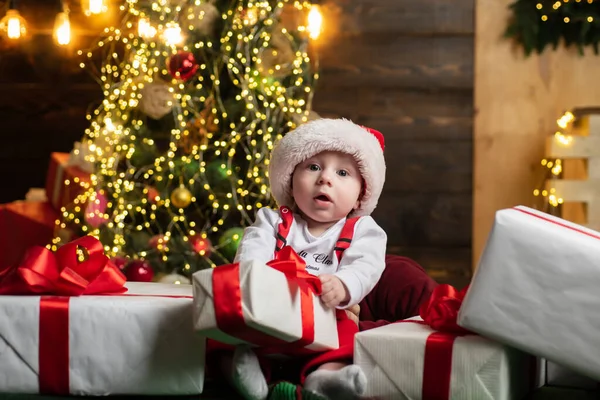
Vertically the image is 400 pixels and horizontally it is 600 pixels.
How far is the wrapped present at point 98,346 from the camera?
145 centimetres

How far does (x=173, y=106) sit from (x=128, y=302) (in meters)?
1.69

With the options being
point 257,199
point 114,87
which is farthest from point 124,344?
point 114,87

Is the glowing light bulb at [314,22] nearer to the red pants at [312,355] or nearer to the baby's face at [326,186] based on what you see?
the baby's face at [326,186]

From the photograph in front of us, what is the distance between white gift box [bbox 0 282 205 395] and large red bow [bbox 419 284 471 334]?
39 cm

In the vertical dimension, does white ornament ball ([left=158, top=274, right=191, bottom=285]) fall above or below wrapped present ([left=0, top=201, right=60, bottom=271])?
below

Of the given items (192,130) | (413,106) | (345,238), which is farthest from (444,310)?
(413,106)

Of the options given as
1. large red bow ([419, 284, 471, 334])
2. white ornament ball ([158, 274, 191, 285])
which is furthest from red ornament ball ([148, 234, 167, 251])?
large red bow ([419, 284, 471, 334])

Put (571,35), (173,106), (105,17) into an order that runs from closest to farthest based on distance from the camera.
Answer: (173,106)
(571,35)
(105,17)

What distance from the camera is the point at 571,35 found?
12.1 ft

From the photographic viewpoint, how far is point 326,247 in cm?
173

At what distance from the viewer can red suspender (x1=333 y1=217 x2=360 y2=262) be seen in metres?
1.70

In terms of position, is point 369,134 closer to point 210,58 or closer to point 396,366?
point 396,366

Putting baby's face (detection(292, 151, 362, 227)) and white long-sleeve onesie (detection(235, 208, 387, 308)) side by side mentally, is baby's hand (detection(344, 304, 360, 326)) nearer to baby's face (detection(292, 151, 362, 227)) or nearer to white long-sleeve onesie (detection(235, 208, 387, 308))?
white long-sleeve onesie (detection(235, 208, 387, 308))

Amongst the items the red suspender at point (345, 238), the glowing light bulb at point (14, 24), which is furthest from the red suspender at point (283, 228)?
the glowing light bulb at point (14, 24)
